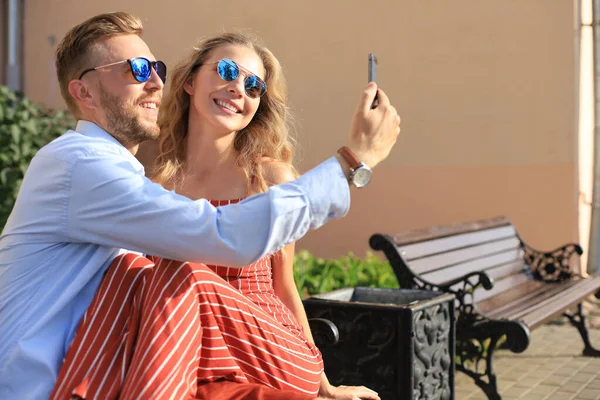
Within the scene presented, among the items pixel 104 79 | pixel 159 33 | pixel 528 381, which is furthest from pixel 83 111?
pixel 159 33

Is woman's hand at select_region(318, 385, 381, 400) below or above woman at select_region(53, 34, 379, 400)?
below

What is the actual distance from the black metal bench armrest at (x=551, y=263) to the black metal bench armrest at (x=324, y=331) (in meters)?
3.77

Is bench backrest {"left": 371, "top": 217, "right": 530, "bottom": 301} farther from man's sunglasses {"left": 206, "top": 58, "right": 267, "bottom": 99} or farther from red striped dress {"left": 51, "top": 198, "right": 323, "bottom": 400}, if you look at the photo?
red striped dress {"left": 51, "top": 198, "right": 323, "bottom": 400}

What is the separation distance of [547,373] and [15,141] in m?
5.19

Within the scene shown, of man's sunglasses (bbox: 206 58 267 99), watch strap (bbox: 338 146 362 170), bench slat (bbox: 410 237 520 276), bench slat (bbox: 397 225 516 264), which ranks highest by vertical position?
man's sunglasses (bbox: 206 58 267 99)

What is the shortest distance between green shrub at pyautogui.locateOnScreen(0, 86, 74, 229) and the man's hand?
6.24 m

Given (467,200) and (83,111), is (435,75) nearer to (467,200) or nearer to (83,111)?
(467,200)

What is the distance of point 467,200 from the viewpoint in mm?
8383

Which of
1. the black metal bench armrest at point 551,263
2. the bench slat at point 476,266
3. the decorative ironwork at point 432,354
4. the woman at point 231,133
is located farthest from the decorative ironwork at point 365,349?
the black metal bench armrest at point 551,263

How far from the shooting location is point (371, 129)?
79.5 inches

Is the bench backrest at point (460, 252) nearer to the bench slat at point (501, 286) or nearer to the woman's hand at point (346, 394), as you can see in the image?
the bench slat at point (501, 286)

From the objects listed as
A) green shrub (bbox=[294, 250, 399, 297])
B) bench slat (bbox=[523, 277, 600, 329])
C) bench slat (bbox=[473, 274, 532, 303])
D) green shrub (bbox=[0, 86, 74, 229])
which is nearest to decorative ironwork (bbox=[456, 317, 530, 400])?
bench slat (bbox=[523, 277, 600, 329])

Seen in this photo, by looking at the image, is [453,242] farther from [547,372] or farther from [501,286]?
[547,372]

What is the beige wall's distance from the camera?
795cm
